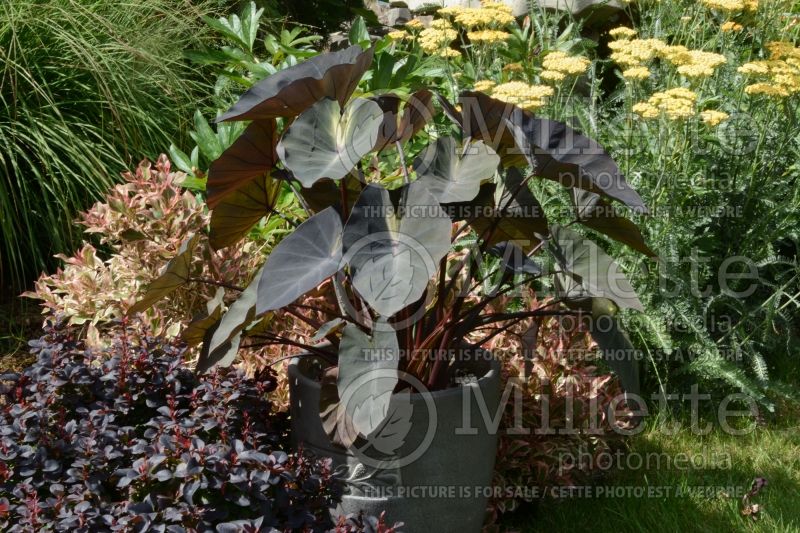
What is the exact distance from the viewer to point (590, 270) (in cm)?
219

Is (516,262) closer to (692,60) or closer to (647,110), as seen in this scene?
(647,110)

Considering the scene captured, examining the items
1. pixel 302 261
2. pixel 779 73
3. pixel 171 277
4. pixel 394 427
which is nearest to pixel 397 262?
pixel 302 261

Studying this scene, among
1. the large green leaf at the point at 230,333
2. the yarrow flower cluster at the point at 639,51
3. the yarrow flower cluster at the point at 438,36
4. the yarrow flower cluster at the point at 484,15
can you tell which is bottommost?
the large green leaf at the point at 230,333

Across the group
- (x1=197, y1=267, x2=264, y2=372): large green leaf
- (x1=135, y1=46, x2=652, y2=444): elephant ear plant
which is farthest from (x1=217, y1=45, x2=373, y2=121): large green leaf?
(x1=197, y1=267, x2=264, y2=372): large green leaf

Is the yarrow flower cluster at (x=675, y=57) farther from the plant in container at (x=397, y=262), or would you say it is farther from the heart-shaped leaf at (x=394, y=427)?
the heart-shaped leaf at (x=394, y=427)

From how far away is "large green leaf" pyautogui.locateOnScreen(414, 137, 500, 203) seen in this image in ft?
6.67

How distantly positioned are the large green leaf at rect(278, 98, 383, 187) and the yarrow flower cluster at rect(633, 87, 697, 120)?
1.08 meters

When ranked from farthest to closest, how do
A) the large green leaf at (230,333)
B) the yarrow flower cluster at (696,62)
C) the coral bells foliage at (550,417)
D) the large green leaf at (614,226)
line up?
the yarrow flower cluster at (696,62) < the coral bells foliage at (550,417) < the large green leaf at (614,226) < the large green leaf at (230,333)

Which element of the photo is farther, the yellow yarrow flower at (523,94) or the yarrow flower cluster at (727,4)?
the yarrow flower cluster at (727,4)

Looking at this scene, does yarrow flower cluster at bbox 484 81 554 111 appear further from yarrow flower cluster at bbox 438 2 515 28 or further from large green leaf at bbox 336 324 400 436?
large green leaf at bbox 336 324 400 436

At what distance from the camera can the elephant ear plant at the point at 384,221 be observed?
192 centimetres

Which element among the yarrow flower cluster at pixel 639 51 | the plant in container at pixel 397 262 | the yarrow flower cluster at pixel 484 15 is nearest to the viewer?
the plant in container at pixel 397 262

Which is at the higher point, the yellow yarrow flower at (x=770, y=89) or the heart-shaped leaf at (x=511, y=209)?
the yellow yarrow flower at (x=770, y=89)

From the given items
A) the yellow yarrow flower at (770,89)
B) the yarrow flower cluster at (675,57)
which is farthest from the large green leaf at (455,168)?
the yellow yarrow flower at (770,89)
